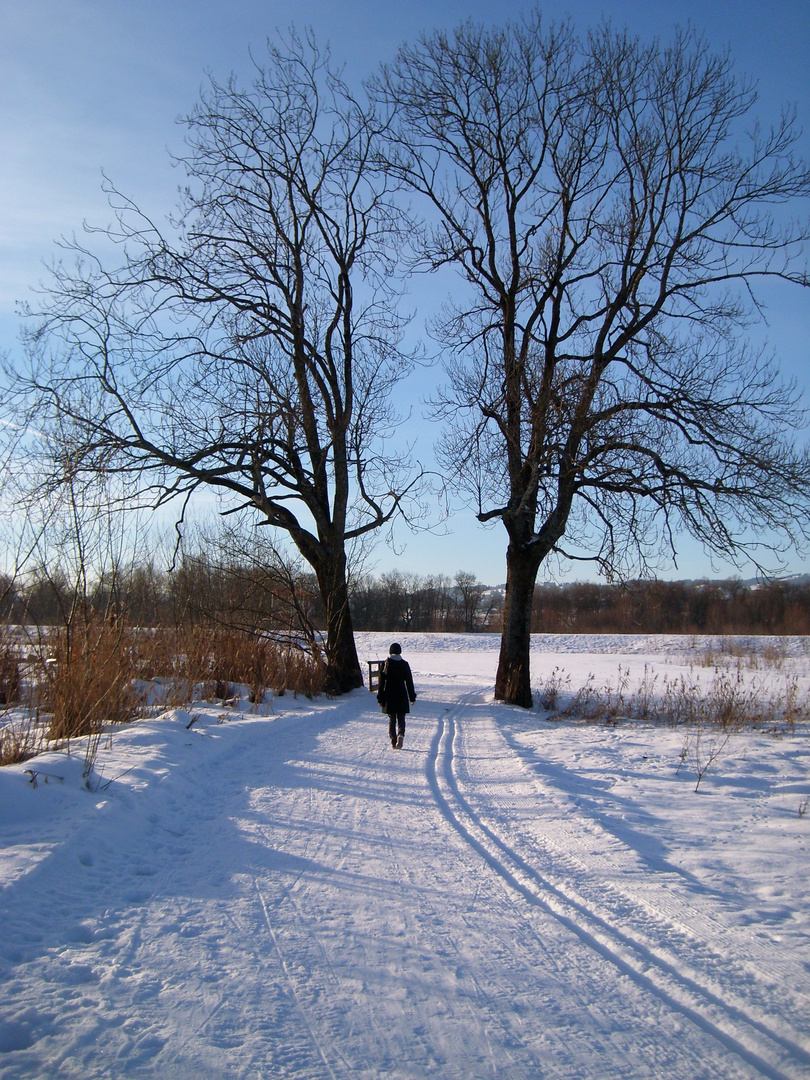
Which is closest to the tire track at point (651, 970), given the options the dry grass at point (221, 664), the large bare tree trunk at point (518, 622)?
the dry grass at point (221, 664)

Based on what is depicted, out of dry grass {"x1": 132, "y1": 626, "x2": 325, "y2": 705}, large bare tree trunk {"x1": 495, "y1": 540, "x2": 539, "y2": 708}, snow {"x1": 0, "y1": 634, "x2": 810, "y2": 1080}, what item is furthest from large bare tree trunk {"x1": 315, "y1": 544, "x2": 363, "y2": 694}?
snow {"x1": 0, "y1": 634, "x2": 810, "y2": 1080}

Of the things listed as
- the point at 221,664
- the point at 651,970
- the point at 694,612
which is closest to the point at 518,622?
the point at 221,664

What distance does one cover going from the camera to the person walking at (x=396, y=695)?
9.72 metres

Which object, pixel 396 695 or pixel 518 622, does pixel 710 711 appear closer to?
pixel 518 622

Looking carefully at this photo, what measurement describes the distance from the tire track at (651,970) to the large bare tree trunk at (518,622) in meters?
10.8

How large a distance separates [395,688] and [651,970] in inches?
267

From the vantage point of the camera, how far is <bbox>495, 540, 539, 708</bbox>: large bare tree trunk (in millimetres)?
16156

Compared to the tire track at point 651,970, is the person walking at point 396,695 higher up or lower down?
higher up

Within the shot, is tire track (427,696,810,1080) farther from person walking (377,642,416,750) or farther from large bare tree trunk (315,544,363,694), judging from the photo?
large bare tree trunk (315,544,363,694)

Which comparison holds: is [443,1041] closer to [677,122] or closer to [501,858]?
[501,858]

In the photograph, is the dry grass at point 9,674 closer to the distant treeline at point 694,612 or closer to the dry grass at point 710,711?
the dry grass at point 710,711

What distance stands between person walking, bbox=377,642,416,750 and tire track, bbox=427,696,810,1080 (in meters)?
4.06

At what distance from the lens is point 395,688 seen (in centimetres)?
1000

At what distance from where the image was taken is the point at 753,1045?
9.15 feet
